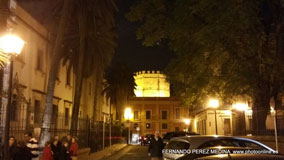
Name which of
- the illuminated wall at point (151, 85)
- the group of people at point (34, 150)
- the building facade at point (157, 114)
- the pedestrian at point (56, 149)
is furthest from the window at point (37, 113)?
the illuminated wall at point (151, 85)

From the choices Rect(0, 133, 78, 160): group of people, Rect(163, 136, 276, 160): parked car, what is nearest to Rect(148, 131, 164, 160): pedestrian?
A: Rect(163, 136, 276, 160): parked car

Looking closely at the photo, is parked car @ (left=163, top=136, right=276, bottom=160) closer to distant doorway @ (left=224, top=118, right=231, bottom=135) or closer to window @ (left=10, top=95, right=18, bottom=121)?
window @ (left=10, top=95, right=18, bottom=121)

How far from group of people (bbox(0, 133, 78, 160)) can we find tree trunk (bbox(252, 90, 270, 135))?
33.9 ft

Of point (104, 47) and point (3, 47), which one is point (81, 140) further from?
point (3, 47)

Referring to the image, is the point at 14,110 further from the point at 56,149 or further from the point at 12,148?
the point at 12,148

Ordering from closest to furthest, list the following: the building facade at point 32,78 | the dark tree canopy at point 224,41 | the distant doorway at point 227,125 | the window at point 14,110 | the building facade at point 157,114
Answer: the dark tree canopy at point 224,41 → the building facade at point 32,78 → the window at point 14,110 → the distant doorway at point 227,125 → the building facade at point 157,114

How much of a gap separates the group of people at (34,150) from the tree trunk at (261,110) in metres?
10.3

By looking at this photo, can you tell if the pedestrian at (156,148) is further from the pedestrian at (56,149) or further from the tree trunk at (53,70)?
the tree trunk at (53,70)

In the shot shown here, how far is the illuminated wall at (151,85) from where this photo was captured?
93062mm

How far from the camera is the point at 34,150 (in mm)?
12227

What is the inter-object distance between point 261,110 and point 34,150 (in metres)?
12.3

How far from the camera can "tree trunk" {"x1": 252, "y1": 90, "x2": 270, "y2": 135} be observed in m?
18.6

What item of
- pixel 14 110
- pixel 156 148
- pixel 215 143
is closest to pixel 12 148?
pixel 156 148

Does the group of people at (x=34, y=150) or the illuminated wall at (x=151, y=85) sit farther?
the illuminated wall at (x=151, y=85)
